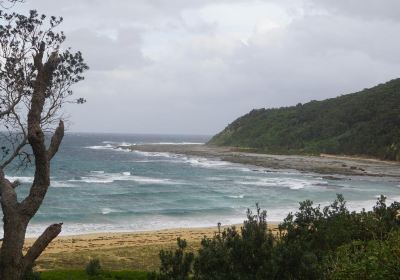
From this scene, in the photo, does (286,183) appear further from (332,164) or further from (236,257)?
(236,257)

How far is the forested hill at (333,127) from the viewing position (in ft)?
290

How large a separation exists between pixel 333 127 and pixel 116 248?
83917 mm

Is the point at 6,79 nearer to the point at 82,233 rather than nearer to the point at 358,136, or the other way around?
the point at 82,233

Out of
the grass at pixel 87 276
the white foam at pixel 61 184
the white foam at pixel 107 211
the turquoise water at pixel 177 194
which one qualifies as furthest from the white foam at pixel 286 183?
the grass at pixel 87 276

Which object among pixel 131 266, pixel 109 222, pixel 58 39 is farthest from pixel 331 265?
pixel 109 222

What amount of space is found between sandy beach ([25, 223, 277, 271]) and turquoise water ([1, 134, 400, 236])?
3.16 metres

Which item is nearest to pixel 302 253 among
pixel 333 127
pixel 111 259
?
pixel 111 259

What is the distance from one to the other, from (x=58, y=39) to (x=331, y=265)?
815cm

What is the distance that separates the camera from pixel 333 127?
340 feet

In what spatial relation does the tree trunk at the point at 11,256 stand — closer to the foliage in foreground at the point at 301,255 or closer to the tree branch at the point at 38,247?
the tree branch at the point at 38,247

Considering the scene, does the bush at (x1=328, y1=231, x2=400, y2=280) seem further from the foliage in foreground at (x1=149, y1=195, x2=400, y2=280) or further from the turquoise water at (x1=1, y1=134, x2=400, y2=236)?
the turquoise water at (x1=1, y1=134, x2=400, y2=236)

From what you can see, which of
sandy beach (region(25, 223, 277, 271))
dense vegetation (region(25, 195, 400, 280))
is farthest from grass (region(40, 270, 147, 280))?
sandy beach (region(25, 223, 277, 271))

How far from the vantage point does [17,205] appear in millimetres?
8453

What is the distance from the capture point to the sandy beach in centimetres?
2286
